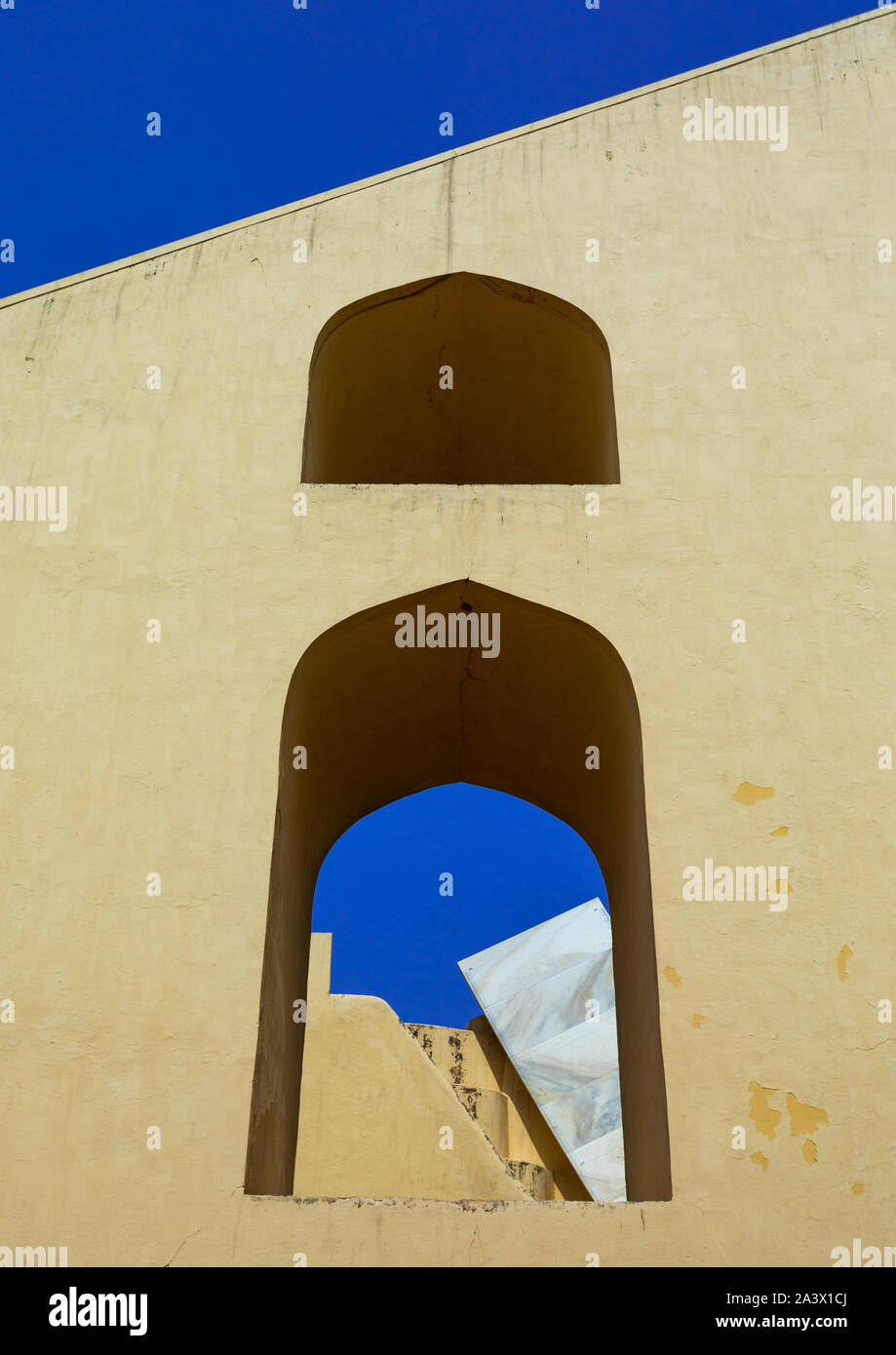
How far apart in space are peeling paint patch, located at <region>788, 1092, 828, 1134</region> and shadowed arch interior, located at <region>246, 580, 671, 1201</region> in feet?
1.31

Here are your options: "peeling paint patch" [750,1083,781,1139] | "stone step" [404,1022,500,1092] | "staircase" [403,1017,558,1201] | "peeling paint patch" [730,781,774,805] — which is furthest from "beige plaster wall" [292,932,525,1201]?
"peeling paint patch" [750,1083,781,1139]

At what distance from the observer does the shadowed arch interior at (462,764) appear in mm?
4910

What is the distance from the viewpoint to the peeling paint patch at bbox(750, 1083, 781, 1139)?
415 cm

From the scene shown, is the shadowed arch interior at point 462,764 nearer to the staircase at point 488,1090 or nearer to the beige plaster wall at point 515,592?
the beige plaster wall at point 515,592

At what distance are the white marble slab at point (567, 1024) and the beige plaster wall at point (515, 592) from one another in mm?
11347

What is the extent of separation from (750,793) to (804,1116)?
115 centimetres

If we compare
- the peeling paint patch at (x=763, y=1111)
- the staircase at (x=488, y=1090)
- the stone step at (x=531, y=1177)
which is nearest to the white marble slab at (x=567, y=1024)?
the staircase at (x=488, y=1090)

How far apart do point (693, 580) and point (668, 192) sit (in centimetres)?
231

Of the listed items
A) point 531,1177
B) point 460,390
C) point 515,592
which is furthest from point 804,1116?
point 531,1177

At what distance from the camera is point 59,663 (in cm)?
521

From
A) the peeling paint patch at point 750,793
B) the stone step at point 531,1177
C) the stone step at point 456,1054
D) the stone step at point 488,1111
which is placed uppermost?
the peeling paint patch at point 750,793

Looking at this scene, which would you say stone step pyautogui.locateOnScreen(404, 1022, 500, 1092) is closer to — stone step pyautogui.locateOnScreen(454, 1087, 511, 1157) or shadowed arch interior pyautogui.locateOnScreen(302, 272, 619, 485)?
stone step pyautogui.locateOnScreen(454, 1087, 511, 1157)

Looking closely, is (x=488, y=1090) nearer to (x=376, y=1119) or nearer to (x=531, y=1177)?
(x=531, y=1177)
